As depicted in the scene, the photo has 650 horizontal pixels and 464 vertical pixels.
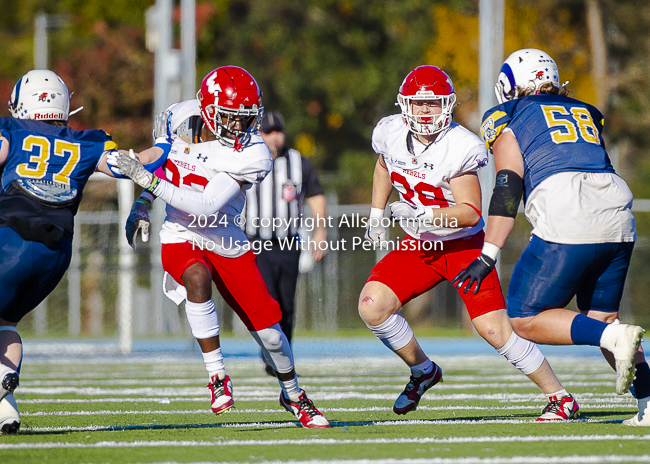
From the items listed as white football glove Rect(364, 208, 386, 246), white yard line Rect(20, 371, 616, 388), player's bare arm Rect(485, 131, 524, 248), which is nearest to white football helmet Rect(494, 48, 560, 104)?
player's bare arm Rect(485, 131, 524, 248)

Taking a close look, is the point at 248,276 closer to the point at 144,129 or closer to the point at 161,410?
the point at 161,410

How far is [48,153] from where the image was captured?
4504mm

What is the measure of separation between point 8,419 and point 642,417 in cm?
279

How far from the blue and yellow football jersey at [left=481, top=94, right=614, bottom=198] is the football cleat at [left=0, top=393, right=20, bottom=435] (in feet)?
8.05

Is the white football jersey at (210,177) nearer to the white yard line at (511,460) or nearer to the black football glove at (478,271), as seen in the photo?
the black football glove at (478,271)

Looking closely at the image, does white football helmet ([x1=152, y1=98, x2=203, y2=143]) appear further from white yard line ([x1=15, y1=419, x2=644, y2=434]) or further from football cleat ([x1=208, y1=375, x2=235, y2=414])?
white yard line ([x1=15, y1=419, x2=644, y2=434])

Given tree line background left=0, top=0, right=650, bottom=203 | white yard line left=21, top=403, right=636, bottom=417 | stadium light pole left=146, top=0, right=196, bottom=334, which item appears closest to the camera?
white yard line left=21, top=403, right=636, bottom=417

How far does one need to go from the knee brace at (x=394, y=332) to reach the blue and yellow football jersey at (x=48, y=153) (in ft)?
5.37

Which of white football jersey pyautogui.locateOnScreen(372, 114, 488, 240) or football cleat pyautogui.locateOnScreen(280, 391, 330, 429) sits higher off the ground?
white football jersey pyautogui.locateOnScreen(372, 114, 488, 240)

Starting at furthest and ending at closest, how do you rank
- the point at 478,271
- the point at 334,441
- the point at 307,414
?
1. the point at 307,414
2. the point at 478,271
3. the point at 334,441

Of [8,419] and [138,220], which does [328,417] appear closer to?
[138,220]

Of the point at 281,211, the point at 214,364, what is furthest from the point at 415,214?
the point at 281,211

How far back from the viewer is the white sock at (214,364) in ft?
15.6

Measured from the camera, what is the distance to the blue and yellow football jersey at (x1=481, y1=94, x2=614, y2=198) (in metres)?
4.54
